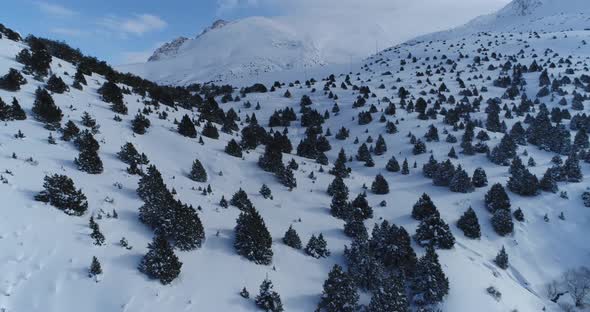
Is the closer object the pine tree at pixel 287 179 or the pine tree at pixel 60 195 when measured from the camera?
the pine tree at pixel 60 195

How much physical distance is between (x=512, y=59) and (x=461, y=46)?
22513 mm

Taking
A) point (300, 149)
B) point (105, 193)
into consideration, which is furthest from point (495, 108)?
point (105, 193)

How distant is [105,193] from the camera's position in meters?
27.5

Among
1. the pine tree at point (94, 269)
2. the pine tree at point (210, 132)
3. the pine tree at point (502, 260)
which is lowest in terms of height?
the pine tree at point (502, 260)

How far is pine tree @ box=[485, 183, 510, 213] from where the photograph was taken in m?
37.1

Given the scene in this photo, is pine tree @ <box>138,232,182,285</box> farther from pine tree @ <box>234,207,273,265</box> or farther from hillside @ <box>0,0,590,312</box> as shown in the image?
pine tree @ <box>234,207,273,265</box>

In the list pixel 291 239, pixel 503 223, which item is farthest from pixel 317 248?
pixel 503 223

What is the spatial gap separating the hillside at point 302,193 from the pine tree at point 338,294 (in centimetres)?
119

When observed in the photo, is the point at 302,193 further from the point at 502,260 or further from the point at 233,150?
the point at 502,260

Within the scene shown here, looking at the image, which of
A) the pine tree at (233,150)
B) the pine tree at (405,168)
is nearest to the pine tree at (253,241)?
the pine tree at (233,150)

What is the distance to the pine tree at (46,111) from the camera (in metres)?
32.9

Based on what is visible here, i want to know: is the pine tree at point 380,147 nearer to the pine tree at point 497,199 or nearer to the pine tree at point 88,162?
the pine tree at point 497,199

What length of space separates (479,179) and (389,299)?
2393cm

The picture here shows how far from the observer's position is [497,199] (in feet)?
123
